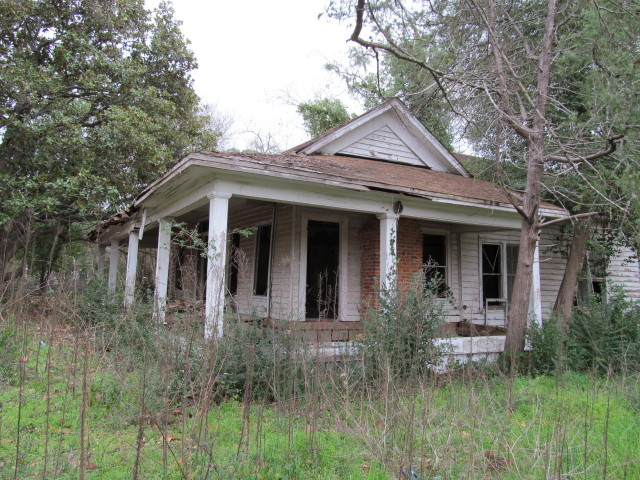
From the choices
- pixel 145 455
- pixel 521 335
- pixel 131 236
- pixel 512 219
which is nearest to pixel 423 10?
pixel 512 219

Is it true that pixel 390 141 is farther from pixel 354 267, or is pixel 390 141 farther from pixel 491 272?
pixel 491 272

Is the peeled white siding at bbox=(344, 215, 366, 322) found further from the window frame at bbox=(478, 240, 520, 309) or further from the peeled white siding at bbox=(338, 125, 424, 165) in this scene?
the window frame at bbox=(478, 240, 520, 309)

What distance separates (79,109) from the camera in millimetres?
13633

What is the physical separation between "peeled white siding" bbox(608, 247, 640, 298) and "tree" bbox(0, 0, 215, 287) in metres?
14.0

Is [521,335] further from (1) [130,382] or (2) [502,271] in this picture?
(1) [130,382]

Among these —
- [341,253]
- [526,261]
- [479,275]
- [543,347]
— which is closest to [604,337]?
[543,347]

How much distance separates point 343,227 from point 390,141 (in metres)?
3.25

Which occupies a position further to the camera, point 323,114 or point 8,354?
point 323,114

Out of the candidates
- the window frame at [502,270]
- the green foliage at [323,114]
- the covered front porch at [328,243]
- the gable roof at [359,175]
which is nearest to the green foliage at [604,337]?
the covered front porch at [328,243]

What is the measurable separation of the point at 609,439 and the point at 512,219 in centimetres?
614

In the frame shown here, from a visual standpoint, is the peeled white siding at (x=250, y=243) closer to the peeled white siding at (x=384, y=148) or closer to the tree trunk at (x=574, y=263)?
the peeled white siding at (x=384, y=148)

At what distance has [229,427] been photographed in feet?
15.1

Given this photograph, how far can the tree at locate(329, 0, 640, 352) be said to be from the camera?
7188 millimetres

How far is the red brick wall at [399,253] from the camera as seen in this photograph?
9609 millimetres
